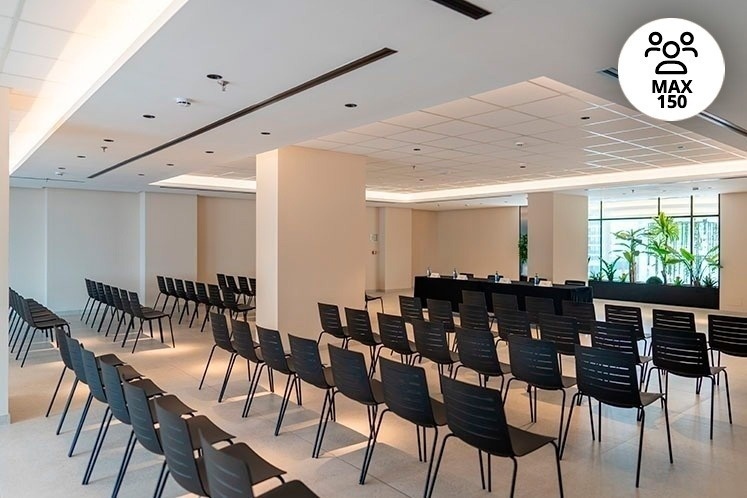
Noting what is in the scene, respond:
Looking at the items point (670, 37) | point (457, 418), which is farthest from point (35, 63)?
point (670, 37)

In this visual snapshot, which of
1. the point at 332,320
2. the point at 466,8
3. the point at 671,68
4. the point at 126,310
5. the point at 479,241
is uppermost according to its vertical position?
the point at 466,8

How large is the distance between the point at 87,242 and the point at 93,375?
32.6 ft

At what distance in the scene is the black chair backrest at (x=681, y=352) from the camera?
4418 mm

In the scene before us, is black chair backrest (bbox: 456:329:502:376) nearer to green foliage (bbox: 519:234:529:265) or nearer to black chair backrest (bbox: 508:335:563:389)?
black chair backrest (bbox: 508:335:563:389)

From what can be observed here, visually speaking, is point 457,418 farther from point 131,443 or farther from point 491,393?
point 131,443

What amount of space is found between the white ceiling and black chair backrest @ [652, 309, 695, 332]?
2124 millimetres

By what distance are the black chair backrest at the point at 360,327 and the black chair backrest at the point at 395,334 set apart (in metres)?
0.21

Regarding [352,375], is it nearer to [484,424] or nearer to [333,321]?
[484,424]

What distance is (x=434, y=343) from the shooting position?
5.07 m

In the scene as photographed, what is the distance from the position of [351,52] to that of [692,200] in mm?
14213

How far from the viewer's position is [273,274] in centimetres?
764

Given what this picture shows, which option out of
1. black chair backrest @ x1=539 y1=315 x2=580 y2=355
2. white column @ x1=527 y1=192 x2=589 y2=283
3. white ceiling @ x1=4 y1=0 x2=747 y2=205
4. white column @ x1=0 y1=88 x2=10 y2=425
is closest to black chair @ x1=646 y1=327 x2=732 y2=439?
black chair backrest @ x1=539 y1=315 x2=580 y2=355

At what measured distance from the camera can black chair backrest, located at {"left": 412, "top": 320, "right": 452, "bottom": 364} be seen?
500 cm

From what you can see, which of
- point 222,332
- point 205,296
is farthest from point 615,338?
point 205,296
